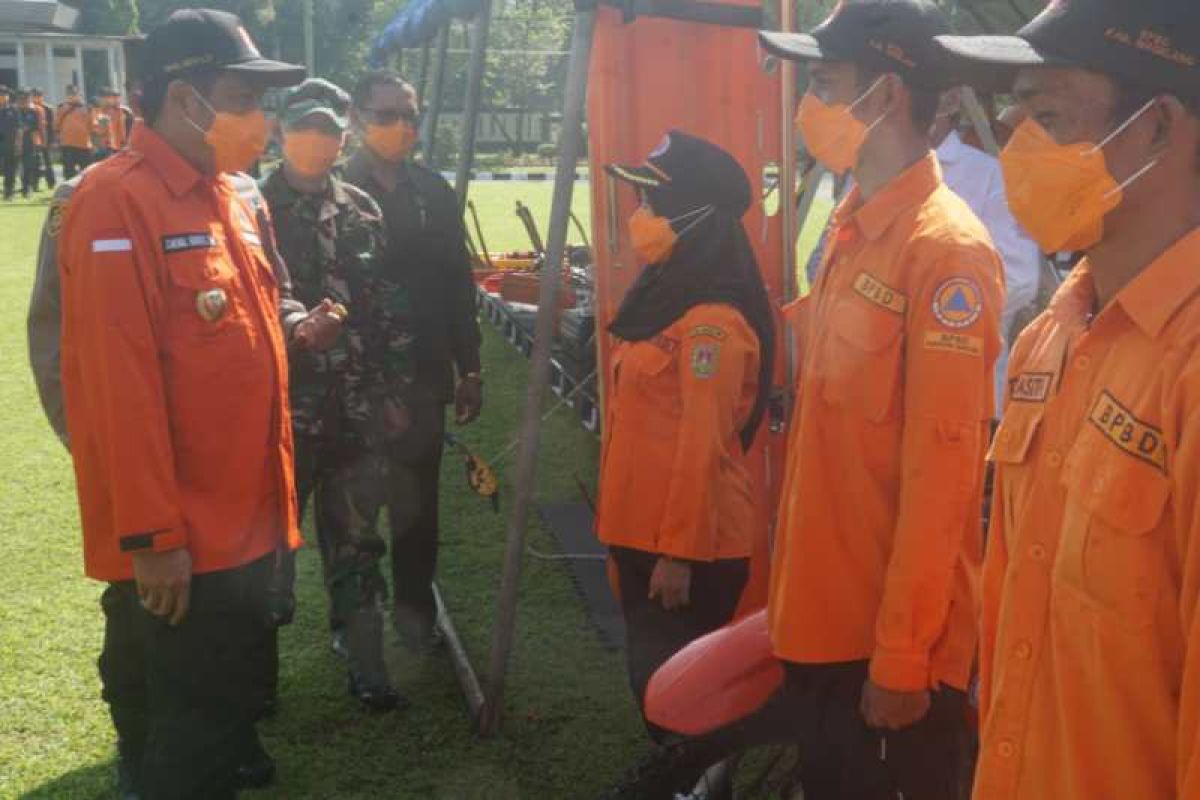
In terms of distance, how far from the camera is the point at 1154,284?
149 cm

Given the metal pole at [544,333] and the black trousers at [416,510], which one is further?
the black trousers at [416,510]

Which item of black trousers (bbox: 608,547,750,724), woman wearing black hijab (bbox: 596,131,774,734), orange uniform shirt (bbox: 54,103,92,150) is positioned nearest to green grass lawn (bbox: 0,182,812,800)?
black trousers (bbox: 608,547,750,724)

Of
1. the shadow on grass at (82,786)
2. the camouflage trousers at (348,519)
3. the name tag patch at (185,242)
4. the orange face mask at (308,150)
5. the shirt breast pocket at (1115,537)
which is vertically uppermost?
the orange face mask at (308,150)

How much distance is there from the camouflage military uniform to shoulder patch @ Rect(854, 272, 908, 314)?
2.14 m

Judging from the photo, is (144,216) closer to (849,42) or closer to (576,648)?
(849,42)

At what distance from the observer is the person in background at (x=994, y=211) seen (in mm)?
5367

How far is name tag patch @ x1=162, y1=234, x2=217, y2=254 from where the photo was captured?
279cm

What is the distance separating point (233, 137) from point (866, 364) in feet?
5.36

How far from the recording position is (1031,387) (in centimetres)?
173

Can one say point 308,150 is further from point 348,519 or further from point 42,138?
point 42,138

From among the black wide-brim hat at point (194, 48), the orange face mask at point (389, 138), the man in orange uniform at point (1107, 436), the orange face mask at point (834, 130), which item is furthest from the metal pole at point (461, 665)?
the man in orange uniform at point (1107, 436)

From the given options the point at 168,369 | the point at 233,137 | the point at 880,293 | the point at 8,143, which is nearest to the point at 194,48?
the point at 233,137

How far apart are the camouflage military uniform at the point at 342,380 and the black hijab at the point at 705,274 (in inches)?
47.6

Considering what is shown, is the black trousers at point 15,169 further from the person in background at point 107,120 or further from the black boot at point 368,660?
the black boot at point 368,660
